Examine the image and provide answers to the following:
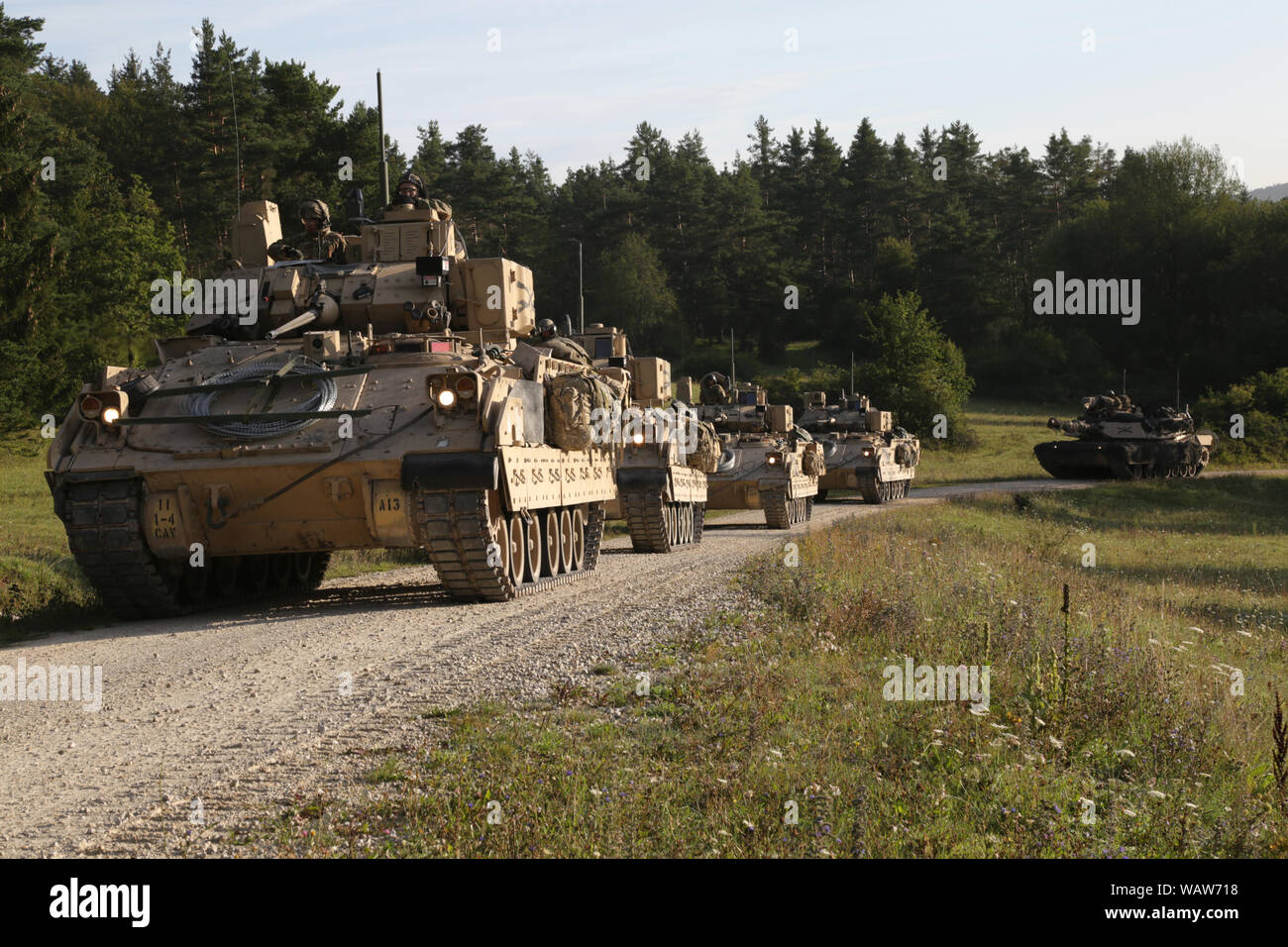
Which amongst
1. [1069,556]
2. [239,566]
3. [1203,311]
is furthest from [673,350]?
[239,566]

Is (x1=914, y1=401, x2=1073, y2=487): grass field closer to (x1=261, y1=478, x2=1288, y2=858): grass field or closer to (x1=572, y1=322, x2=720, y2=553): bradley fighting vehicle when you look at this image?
(x1=572, y1=322, x2=720, y2=553): bradley fighting vehicle

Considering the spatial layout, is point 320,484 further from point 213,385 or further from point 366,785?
point 366,785

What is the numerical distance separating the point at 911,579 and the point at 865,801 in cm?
866

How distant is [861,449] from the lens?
3516 cm

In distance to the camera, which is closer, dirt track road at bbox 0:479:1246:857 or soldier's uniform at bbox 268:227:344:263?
dirt track road at bbox 0:479:1246:857

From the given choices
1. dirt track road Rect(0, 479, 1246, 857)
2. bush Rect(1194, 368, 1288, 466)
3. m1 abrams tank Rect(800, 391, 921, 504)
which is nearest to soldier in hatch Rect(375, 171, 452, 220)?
dirt track road Rect(0, 479, 1246, 857)

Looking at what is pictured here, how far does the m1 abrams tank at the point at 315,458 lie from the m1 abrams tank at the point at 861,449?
20220mm

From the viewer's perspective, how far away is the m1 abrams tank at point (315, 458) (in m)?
12.7

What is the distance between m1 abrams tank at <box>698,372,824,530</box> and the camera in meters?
26.7

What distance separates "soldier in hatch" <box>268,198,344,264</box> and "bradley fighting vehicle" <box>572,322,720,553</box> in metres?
5.35

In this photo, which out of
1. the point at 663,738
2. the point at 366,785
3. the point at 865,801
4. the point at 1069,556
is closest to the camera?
the point at 865,801

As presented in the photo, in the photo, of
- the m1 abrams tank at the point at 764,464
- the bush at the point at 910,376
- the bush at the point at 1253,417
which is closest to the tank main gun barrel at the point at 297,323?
the m1 abrams tank at the point at 764,464

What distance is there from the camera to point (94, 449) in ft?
42.7

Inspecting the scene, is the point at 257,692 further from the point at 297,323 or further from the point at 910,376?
the point at 910,376
